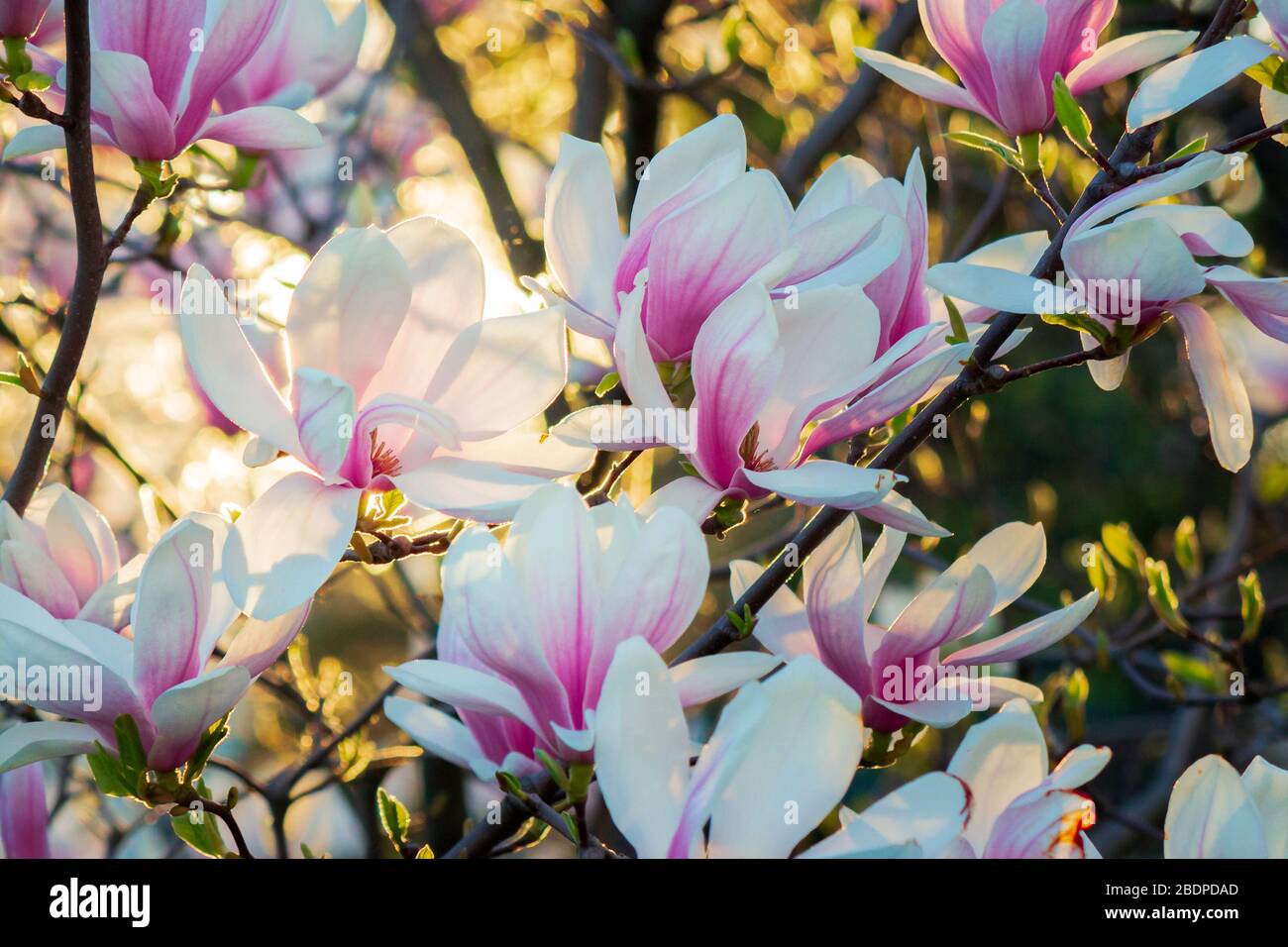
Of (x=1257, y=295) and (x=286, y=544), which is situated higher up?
(x=1257, y=295)

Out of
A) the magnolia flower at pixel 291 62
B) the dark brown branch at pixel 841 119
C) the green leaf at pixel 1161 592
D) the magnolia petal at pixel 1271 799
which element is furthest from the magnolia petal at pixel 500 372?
the dark brown branch at pixel 841 119

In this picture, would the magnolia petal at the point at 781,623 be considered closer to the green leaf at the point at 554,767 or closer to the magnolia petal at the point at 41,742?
the green leaf at the point at 554,767

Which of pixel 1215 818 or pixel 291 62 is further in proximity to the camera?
pixel 291 62

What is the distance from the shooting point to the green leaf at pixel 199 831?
65 centimetres

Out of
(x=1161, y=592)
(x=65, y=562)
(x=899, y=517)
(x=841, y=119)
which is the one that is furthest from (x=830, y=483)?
(x=841, y=119)

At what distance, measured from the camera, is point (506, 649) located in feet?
1.86

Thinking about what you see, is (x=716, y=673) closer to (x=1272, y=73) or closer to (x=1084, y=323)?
(x=1084, y=323)

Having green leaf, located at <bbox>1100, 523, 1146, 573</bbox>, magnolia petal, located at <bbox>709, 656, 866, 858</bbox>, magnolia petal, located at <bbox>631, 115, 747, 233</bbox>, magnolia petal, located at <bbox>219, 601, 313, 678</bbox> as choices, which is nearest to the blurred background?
green leaf, located at <bbox>1100, 523, 1146, 573</bbox>

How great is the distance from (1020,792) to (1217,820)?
94mm

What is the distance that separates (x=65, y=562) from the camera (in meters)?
0.74

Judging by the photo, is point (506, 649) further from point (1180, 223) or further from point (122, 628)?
point (1180, 223)

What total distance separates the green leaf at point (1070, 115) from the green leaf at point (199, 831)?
2.03ft

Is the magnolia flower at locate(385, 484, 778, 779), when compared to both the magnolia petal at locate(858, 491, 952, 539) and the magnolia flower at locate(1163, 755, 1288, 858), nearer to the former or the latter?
the magnolia petal at locate(858, 491, 952, 539)
